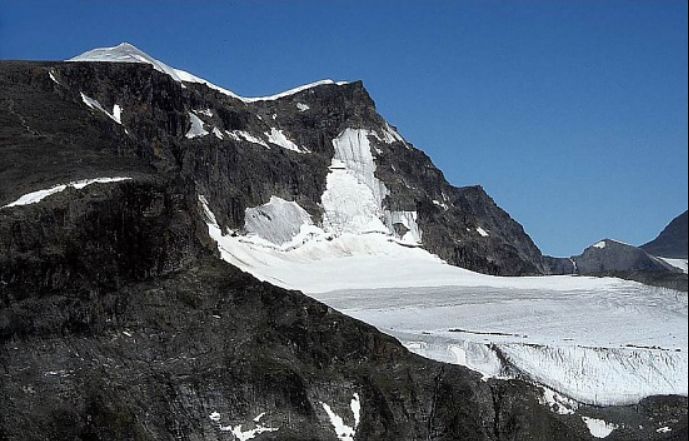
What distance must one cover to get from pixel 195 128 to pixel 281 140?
15749 mm

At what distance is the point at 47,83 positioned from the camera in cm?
7288

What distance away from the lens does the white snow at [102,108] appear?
79869 mm

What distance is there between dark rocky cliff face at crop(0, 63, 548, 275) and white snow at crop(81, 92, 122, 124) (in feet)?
1.62

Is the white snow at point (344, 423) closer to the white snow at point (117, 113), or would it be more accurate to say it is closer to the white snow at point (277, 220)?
the white snow at point (117, 113)

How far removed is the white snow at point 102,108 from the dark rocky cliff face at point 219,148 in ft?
1.62

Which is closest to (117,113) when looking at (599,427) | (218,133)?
(218,133)

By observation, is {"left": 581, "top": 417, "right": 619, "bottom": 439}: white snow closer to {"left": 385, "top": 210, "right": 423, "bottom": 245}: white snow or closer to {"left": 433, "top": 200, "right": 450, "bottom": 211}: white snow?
{"left": 385, "top": 210, "right": 423, "bottom": 245}: white snow

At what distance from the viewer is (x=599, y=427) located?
4853cm

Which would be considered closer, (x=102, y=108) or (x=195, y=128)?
(x=102, y=108)

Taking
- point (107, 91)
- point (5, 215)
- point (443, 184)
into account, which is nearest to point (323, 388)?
point (5, 215)

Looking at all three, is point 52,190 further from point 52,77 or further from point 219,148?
point 219,148

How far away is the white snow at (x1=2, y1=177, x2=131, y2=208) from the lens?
44.2 metres

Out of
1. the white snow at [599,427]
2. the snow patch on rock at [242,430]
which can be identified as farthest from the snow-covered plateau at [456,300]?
the snow patch on rock at [242,430]

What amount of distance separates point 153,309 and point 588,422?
66.0ft
